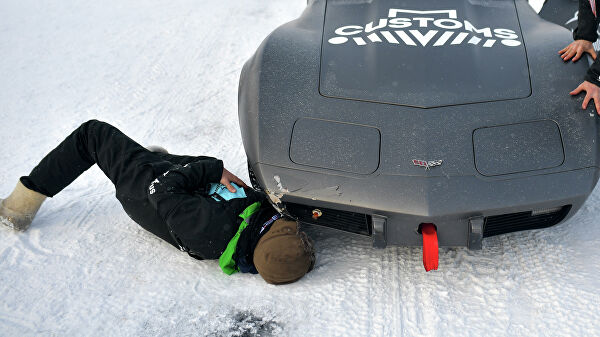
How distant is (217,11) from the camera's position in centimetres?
584

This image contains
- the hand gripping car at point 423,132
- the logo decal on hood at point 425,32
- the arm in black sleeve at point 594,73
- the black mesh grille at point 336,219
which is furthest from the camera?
the logo decal on hood at point 425,32

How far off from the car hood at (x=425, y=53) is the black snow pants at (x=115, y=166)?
3.05 feet

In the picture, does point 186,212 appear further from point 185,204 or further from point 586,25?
point 586,25

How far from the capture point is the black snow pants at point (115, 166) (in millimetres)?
2682

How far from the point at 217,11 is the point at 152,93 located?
1.80 meters

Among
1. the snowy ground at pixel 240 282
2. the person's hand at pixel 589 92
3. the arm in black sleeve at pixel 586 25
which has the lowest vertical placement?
the snowy ground at pixel 240 282

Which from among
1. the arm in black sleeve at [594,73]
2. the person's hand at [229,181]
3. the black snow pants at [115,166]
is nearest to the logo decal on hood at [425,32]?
the arm in black sleeve at [594,73]

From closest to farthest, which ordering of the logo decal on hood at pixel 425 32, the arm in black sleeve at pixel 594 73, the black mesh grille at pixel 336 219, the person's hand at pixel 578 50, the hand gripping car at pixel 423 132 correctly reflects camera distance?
the hand gripping car at pixel 423 132
the black mesh grille at pixel 336 219
the arm in black sleeve at pixel 594 73
the person's hand at pixel 578 50
the logo decal on hood at pixel 425 32

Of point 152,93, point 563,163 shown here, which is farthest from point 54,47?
point 563,163

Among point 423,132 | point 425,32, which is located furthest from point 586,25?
point 423,132

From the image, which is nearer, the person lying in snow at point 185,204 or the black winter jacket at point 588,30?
the person lying in snow at point 185,204

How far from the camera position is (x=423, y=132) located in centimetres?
245

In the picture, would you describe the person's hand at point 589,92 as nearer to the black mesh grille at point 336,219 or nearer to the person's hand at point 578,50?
the person's hand at point 578,50

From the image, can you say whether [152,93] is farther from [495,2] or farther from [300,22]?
[495,2]
